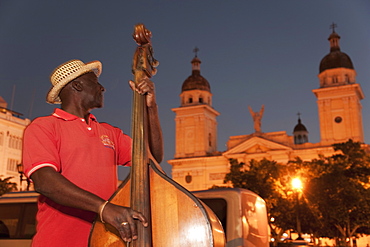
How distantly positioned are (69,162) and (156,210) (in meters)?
0.59

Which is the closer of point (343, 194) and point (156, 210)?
point (156, 210)

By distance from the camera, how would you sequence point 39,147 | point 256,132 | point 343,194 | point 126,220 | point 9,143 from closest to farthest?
point 126,220 < point 39,147 < point 343,194 < point 9,143 < point 256,132

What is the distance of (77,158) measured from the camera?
2.27 metres

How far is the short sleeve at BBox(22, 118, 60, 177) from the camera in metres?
2.04

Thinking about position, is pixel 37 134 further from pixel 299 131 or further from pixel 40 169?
pixel 299 131

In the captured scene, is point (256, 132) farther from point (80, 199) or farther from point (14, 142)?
point (80, 199)

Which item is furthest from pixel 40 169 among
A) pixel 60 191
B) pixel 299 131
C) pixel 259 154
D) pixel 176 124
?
pixel 299 131

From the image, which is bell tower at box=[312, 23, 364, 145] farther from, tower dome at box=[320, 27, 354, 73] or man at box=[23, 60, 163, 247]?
man at box=[23, 60, 163, 247]

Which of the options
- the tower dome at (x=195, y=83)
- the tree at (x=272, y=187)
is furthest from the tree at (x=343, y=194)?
the tower dome at (x=195, y=83)

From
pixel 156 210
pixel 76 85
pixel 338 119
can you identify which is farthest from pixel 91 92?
pixel 338 119

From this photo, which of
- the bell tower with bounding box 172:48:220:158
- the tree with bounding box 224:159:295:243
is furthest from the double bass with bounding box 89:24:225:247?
the bell tower with bounding box 172:48:220:158

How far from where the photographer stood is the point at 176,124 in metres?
59.7

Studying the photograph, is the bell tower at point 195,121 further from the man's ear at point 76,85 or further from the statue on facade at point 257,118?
the man's ear at point 76,85

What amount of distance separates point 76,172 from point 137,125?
0.45m
